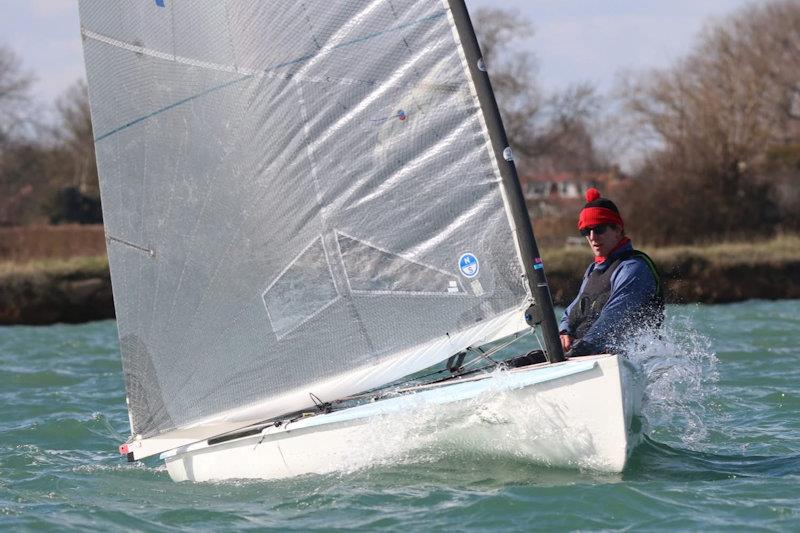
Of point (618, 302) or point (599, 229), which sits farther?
point (599, 229)

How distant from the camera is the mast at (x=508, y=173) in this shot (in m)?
5.29

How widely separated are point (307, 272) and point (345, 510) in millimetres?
1231

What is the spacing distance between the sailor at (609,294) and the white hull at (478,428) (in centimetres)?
30

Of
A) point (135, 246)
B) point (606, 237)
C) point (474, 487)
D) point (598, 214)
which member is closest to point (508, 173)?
point (598, 214)

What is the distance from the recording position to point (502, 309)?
5.41 metres

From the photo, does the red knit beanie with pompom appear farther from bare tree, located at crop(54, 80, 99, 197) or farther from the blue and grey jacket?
bare tree, located at crop(54, 80, 99, 197)

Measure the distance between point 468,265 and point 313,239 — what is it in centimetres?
75

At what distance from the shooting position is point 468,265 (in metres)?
5.44

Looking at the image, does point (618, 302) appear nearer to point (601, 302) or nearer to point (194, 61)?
point (601, 302)

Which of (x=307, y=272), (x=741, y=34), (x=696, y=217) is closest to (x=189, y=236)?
(x=307, y=272)

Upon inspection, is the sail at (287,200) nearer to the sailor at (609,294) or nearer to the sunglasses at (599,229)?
the sailor at (609,294)

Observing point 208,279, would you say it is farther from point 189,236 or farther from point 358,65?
point 358,65

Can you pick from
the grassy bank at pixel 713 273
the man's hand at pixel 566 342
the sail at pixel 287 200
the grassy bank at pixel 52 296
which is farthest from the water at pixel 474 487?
the grassy bank at pixel 713 273

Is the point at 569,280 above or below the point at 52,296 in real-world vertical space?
below
